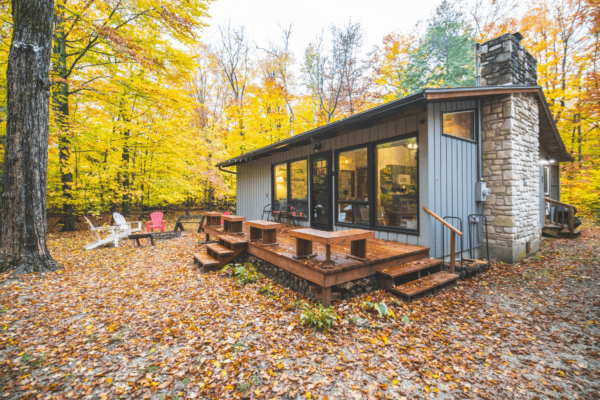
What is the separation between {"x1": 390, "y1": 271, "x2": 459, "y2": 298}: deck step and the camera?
3.28m

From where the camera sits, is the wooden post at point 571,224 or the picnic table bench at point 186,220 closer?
the wooden post at point 571,224

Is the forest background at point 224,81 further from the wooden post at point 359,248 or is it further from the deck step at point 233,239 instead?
the wooden post at point 359,248

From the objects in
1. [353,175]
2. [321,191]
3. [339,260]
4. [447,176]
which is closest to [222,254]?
[339,260]

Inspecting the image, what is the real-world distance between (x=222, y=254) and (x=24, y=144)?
12.4ft

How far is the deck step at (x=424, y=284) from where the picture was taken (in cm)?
328

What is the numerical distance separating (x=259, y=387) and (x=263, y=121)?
1215 centimetres

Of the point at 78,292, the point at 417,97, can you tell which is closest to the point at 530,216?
the point at 417,97

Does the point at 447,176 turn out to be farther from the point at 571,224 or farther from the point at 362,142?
the point at 571,224

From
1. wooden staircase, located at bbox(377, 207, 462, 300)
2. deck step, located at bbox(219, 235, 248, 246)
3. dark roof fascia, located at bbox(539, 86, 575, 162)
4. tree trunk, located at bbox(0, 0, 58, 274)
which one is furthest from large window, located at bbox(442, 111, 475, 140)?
tree trunk, located at bbox(0, 0, 58, 274)

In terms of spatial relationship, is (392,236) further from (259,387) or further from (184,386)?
(184,386)

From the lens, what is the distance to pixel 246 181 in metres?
9.66

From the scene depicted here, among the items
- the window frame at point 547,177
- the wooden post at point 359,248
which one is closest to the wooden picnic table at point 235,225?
the wooden post at point 359,248

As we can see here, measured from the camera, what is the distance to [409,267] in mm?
3650

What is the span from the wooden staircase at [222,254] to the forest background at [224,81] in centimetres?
545
